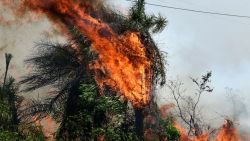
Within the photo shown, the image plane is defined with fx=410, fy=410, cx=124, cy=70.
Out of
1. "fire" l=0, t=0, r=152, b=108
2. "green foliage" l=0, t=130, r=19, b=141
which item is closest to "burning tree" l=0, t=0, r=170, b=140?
"fire" l=0, t=0, r=152, b=108

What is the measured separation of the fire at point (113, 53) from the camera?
23625 millimetres

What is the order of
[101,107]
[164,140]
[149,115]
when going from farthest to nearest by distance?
[149,115] < [164,140] < [101,107]

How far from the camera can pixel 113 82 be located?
24375 mm

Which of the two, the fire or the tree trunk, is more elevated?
the fire

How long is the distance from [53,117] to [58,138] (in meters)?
4.06

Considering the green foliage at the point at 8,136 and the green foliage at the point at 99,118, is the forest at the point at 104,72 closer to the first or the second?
the green foliage at the point at 99,118

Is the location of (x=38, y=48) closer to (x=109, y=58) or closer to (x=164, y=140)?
(x=109, y=58)

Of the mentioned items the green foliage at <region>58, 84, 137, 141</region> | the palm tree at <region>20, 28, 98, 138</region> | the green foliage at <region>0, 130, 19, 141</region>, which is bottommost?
the green foliage at <region>0, 130, 19, 141</region>

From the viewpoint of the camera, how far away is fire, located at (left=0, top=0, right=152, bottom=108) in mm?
23625

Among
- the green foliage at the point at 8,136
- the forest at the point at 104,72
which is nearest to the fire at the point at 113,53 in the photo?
the forest at the point at 104,72

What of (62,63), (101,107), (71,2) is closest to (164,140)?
(101,107)

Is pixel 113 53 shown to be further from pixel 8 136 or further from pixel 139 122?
pixel 8 136

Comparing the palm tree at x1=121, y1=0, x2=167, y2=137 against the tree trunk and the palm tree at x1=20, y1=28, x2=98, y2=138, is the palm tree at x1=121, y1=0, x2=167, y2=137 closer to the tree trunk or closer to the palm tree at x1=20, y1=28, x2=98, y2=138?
the tree trunk

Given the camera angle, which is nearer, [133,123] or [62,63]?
[133,123]
